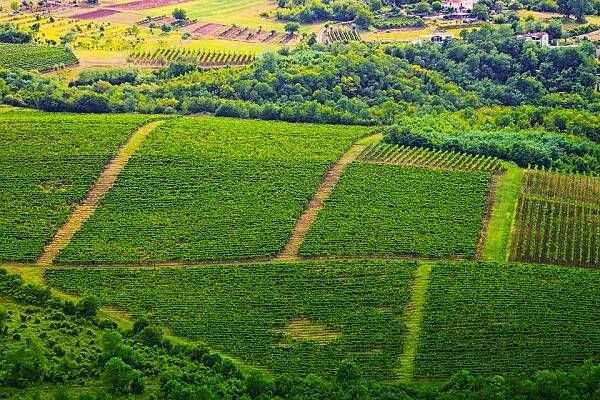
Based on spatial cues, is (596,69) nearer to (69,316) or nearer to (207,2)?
(207,2)

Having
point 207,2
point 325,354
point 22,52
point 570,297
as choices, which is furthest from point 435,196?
point 207,2

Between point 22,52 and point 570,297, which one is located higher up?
point 22,52

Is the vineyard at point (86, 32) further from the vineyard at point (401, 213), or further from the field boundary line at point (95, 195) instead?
the vineyard at point (401, 213)

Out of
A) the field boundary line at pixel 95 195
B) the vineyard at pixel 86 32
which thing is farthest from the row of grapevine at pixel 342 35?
the field boundary line at pixel 95 195

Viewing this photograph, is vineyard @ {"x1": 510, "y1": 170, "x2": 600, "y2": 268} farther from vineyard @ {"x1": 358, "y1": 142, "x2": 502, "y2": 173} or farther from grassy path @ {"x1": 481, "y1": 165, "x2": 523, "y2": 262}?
vineyard @ {"x1": 358, "y1": 142, "x2": 502, "y2": 173}

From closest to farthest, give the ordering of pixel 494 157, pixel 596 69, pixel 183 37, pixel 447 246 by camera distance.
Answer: pixel 447 246
pixel 494 157
pixel 596 69
pixel 183 37

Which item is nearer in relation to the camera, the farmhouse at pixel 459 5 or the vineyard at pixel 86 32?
the vineyard at pixel 86 32

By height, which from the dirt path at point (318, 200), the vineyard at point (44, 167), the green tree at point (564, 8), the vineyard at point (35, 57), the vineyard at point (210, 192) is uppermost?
the vineyard at point (35, 57)
